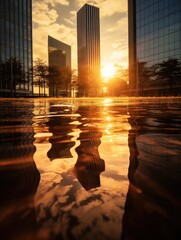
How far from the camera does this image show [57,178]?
37.3 inches

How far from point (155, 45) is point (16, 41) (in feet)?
108

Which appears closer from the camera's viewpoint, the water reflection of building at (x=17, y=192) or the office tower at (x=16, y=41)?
the water reflection of building at (x=17, y=192)

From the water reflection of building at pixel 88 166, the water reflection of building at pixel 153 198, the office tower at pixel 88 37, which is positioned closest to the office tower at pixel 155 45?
the water reflection of building at pixel 88 166

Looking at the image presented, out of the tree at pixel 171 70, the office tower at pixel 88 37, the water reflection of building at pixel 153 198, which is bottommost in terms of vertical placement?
the water reflection of building at pixel 153 198

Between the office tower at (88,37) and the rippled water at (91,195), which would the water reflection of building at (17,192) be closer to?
the rippled water at (91,195)

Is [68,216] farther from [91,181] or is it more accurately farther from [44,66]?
[44,66]

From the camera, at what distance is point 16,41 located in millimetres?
50625

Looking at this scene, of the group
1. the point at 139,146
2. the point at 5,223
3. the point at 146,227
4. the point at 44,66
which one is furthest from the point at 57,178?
the point at 44,66

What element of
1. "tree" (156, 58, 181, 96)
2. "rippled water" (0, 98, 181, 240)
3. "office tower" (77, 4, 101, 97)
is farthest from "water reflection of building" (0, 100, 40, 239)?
"office tower" (77, 4, 101, 97)

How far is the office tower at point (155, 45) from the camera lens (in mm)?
39094

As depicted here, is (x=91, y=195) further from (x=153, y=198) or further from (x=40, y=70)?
(x=40, y=70)

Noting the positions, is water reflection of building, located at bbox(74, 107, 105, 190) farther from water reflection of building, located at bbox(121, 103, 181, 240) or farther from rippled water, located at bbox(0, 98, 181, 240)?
water reflection of building, located at bbox(121, 103, 181, 240)

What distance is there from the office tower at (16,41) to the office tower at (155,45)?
25160 mm

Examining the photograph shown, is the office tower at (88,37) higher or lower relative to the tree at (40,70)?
higher
